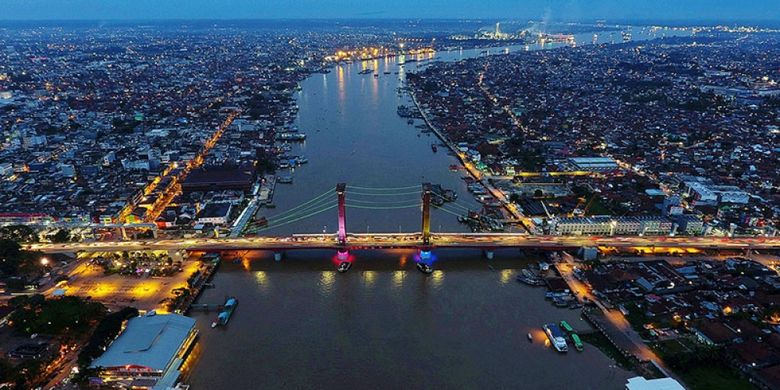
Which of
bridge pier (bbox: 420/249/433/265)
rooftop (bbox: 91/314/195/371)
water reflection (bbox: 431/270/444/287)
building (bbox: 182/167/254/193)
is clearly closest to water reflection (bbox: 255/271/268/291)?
rooftop (bbox: 91/314/195/371)

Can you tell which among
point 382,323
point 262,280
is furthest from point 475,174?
point 382,323

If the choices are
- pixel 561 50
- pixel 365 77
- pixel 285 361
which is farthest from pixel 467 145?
pixel 561 50

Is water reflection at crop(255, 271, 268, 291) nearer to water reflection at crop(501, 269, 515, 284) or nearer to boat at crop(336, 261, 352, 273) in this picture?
boat at crop(336, 261, 352, 273)

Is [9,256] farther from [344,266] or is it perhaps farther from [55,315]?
[344,266]

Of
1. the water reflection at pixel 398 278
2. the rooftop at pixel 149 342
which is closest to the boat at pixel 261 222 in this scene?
the water reflection at pixel 398 278

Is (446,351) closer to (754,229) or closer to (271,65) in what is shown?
(754,229)

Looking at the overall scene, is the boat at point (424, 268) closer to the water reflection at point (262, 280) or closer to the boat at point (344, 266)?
the boat at point (344, 266)
